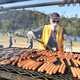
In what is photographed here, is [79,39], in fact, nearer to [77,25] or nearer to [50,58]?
[77,25]

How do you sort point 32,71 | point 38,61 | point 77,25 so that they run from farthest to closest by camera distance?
point 77,25 < point 38,61 < point 32,71

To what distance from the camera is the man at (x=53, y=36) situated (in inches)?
105

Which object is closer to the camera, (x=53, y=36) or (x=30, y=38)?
(x=53, y=36)

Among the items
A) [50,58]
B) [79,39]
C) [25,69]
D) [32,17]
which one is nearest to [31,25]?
[32,17]

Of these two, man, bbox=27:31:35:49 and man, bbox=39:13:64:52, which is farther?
man, bbox=27:31:35:49

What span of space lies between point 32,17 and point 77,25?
1.69ft

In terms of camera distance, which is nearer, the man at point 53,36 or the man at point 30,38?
the man at point 53,36

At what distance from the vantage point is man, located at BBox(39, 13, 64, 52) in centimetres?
267

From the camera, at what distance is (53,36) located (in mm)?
2668

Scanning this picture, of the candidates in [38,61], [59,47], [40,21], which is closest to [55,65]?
[38,61]

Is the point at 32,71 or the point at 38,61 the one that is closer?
the point at 32,71

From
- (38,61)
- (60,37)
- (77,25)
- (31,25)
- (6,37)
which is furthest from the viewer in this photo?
(6,37)

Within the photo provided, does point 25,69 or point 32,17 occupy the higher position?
point 32,17

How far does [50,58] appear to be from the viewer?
196cm
